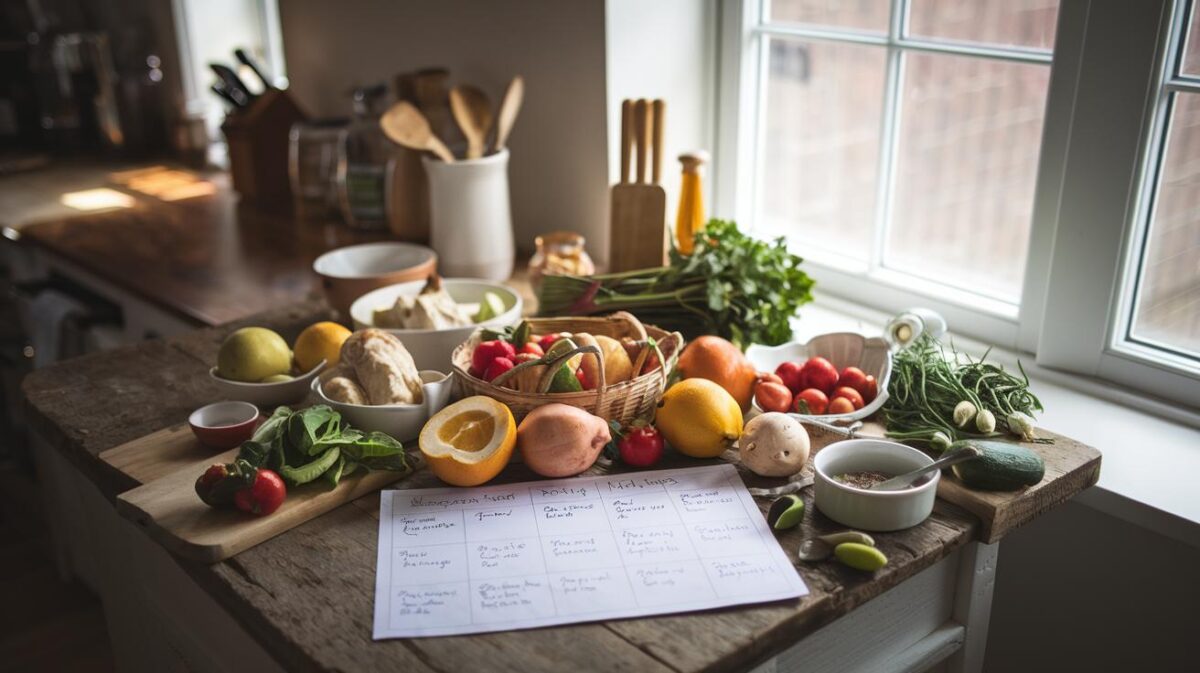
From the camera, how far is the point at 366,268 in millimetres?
1731

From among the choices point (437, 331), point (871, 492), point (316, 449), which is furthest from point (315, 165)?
point (871, 492)

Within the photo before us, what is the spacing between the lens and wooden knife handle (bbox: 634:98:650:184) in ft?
5.30

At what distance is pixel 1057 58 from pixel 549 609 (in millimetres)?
973

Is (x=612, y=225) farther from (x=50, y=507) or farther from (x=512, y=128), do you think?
(x=50, y=507)

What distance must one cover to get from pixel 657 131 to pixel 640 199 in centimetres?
11

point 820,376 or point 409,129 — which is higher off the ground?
point 409,129

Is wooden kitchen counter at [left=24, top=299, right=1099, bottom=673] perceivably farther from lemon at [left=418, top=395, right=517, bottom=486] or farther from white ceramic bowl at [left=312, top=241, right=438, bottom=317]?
white ceramic bowl at [left=312, top=241, right=438, bottom=317]

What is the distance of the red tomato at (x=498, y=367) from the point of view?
3.91 ft

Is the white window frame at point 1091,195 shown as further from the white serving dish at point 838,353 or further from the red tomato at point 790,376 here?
the red tomato at point 790,376

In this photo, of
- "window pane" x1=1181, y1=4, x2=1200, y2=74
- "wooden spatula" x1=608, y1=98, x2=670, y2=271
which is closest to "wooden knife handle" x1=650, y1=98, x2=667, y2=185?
"wooden spatula" x1=608, y1=98, x2=670, y2=271

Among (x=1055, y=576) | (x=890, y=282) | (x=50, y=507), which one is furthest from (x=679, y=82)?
(x=50, y=507)

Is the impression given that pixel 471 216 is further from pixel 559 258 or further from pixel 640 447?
pixel 640 447

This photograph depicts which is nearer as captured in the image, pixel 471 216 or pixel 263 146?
pixel 471 216

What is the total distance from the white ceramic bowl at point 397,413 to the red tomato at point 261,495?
0.16 m
